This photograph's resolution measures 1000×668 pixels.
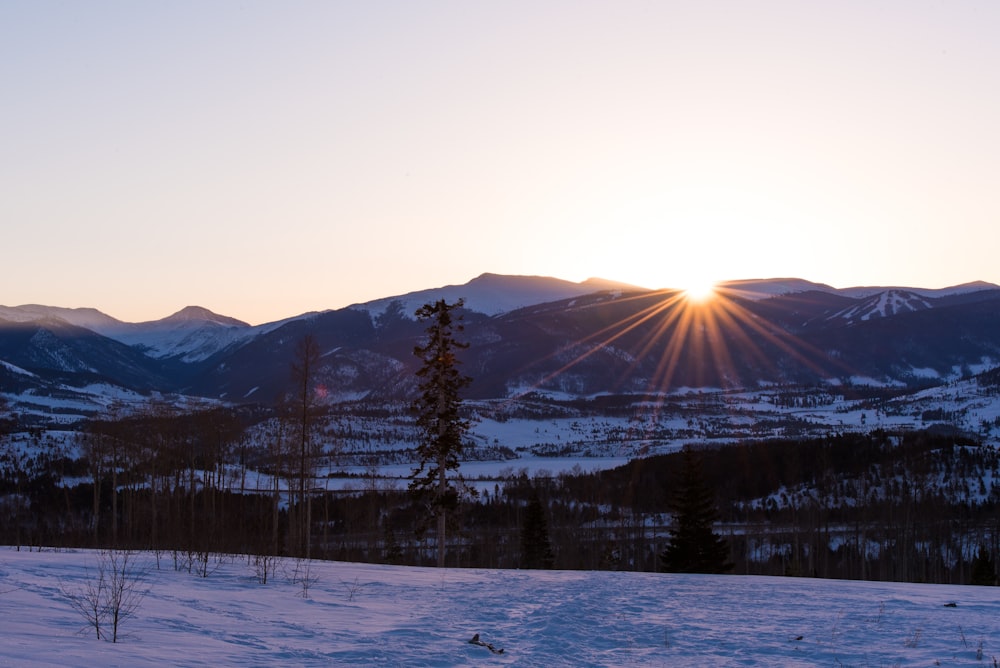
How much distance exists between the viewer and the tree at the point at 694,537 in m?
45.2

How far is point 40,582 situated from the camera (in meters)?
15.7

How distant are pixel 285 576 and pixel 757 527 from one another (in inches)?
4238

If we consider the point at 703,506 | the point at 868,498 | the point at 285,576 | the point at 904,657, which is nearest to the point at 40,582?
the point at 285,576

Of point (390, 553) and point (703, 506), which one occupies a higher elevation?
point (703, 506)

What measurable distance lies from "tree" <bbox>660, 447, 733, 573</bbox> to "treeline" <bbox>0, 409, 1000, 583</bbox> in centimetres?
1094

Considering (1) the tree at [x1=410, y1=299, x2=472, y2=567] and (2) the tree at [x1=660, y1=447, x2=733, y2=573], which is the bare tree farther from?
(2) the tree at [x1=660, y1=447, x2=733, y2=573]

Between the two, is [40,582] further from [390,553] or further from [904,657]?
[390,553]

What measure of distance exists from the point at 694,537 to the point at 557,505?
3628 inches

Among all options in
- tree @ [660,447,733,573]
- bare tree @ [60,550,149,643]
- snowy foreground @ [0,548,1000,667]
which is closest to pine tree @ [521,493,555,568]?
tree @ [660,447,733,573]

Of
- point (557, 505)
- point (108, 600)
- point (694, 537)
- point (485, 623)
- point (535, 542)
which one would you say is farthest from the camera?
point (557, 505)

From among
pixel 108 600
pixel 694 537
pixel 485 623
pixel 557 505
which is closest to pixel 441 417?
pixel 694 537

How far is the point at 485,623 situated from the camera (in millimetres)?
15297

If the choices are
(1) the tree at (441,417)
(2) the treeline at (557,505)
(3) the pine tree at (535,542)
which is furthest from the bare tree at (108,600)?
(3) the pine tree at (535,542)

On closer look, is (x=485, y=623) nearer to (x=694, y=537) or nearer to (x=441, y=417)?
(x=441, y=417)
